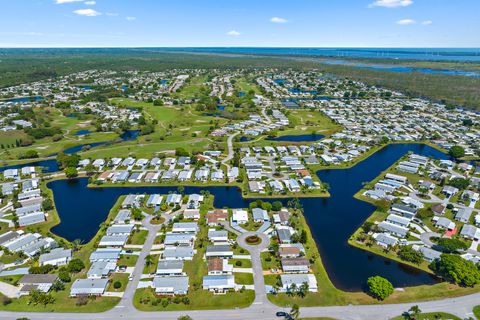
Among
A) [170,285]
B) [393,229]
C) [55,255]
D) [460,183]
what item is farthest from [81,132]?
[460,183]

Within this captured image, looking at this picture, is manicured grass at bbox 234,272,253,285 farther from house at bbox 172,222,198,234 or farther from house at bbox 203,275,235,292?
house at bbox 172,222,198,234

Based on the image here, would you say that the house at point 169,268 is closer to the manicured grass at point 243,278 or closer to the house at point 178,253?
the house at point 178,253

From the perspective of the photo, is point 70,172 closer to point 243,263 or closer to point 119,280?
point 119,280

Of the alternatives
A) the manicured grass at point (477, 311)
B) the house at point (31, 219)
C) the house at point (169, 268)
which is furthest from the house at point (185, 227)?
the manicured grass at point (477, 311)

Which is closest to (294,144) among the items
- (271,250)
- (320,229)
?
(320,229)

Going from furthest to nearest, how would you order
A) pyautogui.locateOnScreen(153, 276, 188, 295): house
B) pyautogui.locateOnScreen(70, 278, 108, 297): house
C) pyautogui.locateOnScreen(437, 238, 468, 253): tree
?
pyautogui.locateOnScreen(437, 238, 468, 253): tree
pyautogui.locateOnScreen(153, 276, 188, 295): house
pyautogui.locateOnScreen(70, 278, 108, 297): house

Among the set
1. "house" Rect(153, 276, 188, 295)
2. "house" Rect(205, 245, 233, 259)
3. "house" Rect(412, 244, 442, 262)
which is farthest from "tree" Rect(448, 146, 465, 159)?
"house" Rect(153, 276, 188, 295)
